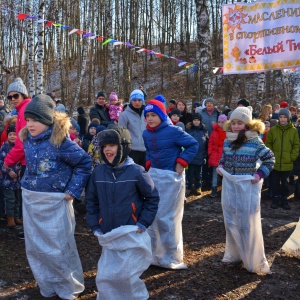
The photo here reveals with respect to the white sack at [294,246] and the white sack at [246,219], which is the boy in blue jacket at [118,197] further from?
the white sack at [294,246]

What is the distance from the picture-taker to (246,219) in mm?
4438

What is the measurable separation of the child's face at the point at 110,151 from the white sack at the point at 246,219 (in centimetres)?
161

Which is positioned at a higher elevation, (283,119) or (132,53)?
(132,53)

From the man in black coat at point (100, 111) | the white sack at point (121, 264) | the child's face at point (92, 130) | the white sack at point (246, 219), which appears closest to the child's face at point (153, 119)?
the white sack at point (246, 219)

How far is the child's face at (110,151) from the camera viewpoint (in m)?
3.46

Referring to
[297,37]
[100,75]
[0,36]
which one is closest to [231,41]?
[297,37]

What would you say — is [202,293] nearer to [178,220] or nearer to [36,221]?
[178,220]

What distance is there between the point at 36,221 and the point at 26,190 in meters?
0.30

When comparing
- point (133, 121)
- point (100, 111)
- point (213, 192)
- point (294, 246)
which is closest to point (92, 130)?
point (100, 111)

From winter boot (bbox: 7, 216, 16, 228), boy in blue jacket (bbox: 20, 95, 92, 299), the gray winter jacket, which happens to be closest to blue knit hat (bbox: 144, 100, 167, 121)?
boy in blue jacket (bbox: 20, 95, 92, 299)

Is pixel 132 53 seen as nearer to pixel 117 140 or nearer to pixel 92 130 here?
pixel 92 130

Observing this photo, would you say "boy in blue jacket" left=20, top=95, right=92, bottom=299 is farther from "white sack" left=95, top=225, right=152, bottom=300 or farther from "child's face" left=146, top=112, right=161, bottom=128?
"child's face" left=146, top=112, right=161, bottom=128

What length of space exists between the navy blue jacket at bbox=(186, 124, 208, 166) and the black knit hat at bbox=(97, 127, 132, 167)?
534cm

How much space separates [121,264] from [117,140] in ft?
3.34
